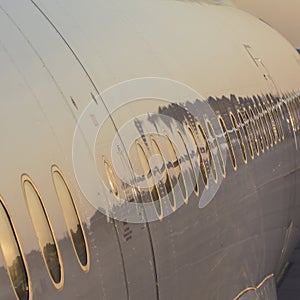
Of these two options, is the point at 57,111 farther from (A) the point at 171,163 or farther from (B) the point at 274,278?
(B) the point at 274,278

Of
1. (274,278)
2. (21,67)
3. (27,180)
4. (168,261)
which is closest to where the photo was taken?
(27,180)

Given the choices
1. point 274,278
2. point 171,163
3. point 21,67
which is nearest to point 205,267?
point 171,163

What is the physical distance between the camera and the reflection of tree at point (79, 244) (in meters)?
4.53

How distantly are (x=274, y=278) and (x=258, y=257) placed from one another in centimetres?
145

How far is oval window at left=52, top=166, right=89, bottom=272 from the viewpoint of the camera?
177 inches

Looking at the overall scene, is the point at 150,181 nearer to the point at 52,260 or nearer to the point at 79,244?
the point at 79,244

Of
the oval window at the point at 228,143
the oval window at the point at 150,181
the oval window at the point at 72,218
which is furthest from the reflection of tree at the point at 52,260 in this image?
the oval window at the point at 228,143

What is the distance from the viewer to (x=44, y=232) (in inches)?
170

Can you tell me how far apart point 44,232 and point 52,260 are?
0.44 feet

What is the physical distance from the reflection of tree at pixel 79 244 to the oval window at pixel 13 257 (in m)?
0.45

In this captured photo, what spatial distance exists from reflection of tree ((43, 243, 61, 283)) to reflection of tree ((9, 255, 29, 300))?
0.65 feet

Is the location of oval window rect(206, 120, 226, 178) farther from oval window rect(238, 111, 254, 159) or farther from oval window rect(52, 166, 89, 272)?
oval window rect(52, 166, 89, 272)

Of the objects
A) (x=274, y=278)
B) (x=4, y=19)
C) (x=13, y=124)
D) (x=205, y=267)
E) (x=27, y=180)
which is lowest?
(x=274, y=278)

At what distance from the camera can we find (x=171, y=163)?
5945 millimetres
